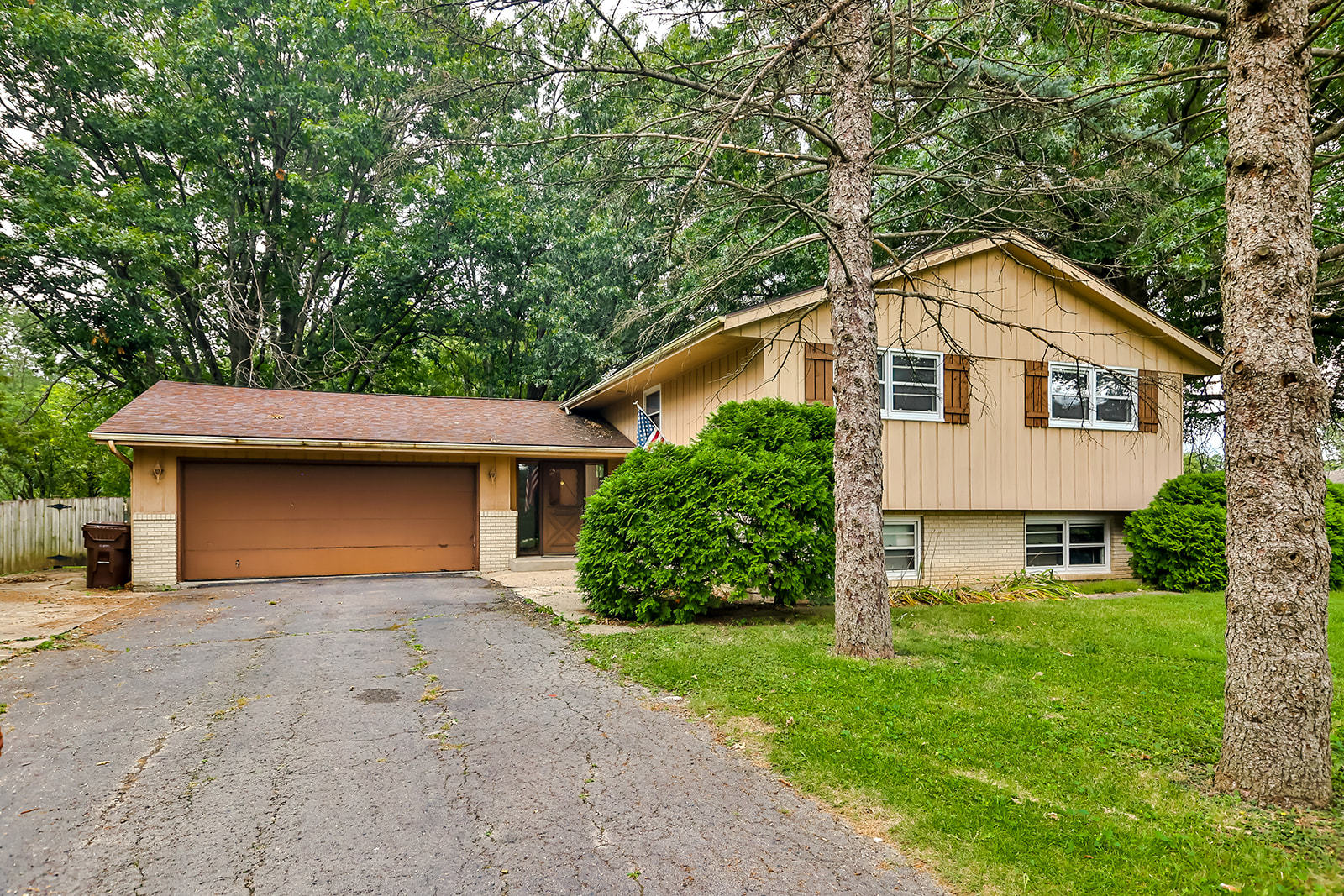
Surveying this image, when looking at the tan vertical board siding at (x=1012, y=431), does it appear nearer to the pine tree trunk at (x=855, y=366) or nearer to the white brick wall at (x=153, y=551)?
the pine tree trunk at (x=855, y=366)

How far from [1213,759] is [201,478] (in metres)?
14.3

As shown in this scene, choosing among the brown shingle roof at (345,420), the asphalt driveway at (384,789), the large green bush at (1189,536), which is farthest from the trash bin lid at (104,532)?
the large green bush at (1189,536)

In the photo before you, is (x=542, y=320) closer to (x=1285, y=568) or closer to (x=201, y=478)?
(x=201, y=478)

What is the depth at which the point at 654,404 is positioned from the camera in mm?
14539

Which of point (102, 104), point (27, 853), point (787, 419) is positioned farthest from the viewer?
point (102, 104)

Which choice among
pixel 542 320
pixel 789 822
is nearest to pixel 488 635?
pixel 789 822

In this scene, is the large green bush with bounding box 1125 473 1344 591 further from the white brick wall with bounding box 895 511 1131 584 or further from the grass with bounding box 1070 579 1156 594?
the white brick wall with bounding box 895 511 1131 584

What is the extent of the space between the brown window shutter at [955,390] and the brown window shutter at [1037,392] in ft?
3.98

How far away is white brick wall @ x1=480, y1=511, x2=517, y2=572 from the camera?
1398 centimetres

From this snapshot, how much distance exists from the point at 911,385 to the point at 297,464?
11015 mm

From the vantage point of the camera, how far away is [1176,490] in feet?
36.0

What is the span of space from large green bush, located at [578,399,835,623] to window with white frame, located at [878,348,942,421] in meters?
2.44

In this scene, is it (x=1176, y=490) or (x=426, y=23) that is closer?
(x=426, y=23)

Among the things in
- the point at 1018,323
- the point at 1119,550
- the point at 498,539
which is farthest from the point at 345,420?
the point at 1119,550
